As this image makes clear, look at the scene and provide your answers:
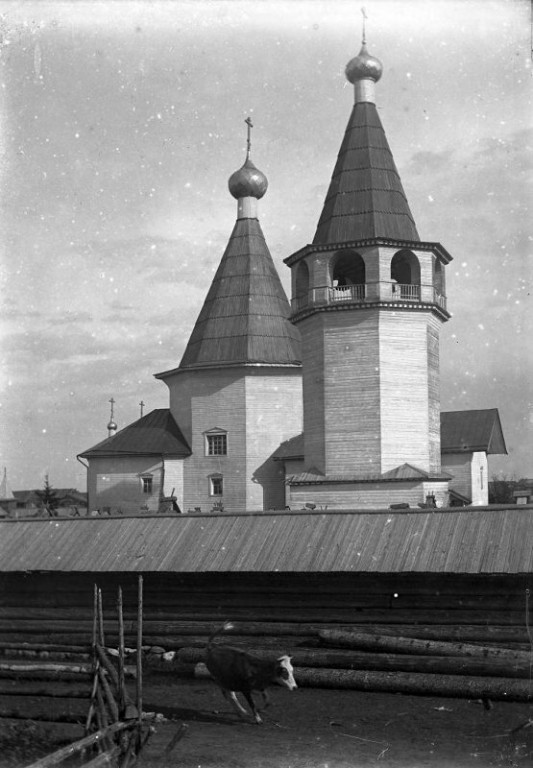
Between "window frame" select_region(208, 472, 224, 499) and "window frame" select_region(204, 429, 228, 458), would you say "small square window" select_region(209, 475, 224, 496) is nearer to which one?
"window frame" select_region(208, 472, 224, 499)

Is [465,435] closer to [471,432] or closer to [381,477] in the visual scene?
[471,432]

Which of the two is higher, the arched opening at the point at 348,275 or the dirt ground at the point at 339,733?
the arched opening at the point at 348,275

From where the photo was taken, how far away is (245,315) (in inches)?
1548

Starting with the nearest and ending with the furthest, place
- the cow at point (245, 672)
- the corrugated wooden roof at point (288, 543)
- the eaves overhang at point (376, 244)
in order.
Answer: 1. the cow at point (245, 672)
2. the corrugated wooden roof at point (288, 543)
3. the eaves overhang at point (376, 244)

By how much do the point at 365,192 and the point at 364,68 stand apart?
505cm

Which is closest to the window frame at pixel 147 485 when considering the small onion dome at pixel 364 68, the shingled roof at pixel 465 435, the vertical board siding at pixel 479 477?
the shingled roof at pixel 465 435

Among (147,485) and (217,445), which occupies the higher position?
(217,445)

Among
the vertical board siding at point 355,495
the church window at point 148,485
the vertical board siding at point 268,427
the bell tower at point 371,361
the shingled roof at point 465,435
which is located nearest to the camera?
the vertical board siding at point 355,495

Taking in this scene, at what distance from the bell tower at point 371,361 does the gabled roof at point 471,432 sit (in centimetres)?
806

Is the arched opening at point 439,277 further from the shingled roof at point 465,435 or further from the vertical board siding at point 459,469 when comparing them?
the vertical board siding at point 459,469

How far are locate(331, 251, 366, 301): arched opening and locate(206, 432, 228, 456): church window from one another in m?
8.37

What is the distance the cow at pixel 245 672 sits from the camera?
10383 mm

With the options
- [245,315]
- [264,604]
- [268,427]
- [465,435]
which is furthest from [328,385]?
[264,604]

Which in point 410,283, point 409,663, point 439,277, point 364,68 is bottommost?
point 409,663
